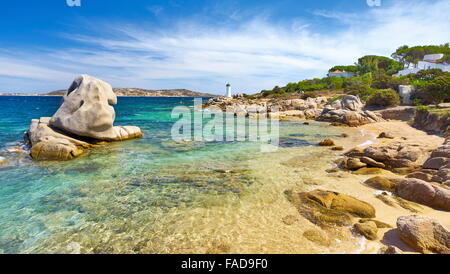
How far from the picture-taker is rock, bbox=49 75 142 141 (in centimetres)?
1558

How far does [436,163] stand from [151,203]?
38.5 feet

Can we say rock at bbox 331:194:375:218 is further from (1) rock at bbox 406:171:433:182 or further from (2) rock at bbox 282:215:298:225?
(1) rock at bbox 406:171:433:182

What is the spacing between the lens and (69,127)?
1549cm

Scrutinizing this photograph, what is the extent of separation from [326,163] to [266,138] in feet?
27.4

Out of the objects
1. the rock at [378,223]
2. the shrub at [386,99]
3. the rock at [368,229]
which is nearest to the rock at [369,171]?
the rock at [378,223]

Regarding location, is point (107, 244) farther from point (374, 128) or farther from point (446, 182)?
point (374, 128)

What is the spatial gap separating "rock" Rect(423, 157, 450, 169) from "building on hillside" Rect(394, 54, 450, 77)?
224 ft

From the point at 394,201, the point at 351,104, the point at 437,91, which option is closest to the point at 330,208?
the point at 394,201

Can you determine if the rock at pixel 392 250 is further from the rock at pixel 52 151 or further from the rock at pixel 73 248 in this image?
the rock at pixel 52 151

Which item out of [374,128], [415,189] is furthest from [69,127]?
[374,128]

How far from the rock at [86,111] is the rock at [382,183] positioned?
53.7 feet

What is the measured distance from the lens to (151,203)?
7.77 meters

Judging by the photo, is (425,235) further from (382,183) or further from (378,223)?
(382,183)

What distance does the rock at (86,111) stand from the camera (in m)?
15.6
